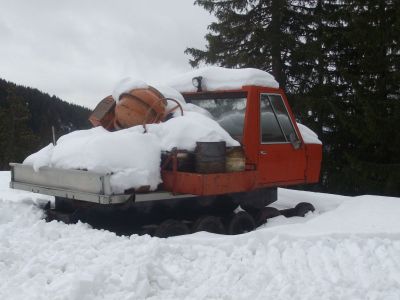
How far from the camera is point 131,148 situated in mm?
5613

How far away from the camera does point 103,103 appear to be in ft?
23.1

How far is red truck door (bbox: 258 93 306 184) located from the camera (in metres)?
6.81

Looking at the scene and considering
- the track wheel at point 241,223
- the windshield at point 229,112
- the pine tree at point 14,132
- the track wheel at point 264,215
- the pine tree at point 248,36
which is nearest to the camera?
the track wheel at point 241,223

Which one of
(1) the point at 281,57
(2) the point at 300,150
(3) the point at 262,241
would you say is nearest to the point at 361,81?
(1) the point at 281,57

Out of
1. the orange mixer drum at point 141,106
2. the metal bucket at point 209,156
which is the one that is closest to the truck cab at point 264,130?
the metal bucket at point 209,156

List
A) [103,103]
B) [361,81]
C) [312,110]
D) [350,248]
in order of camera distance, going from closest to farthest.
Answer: [350,248], [103,103], [361,81], [312,110]

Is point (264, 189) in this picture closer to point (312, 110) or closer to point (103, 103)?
point (103, 103)

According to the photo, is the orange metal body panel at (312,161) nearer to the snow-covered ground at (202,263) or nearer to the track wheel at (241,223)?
the track wheel at (241,223)

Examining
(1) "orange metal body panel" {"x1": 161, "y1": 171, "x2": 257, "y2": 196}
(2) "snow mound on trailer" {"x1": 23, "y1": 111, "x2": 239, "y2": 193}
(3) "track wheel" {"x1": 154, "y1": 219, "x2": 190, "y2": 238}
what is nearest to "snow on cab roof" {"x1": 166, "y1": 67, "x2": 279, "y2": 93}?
(2) "snow mound on trailer" {"x1": 23, "y1": 111, "x2": 239, "y2": 193}

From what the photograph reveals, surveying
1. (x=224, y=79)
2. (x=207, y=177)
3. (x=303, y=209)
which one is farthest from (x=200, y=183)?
(x=303, y=209)

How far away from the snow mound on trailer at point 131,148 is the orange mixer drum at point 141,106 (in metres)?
0.30

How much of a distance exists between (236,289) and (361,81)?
1169 centimetres

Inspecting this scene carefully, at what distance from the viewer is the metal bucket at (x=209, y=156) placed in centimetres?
584

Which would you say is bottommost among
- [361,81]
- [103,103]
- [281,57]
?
[103,103]
